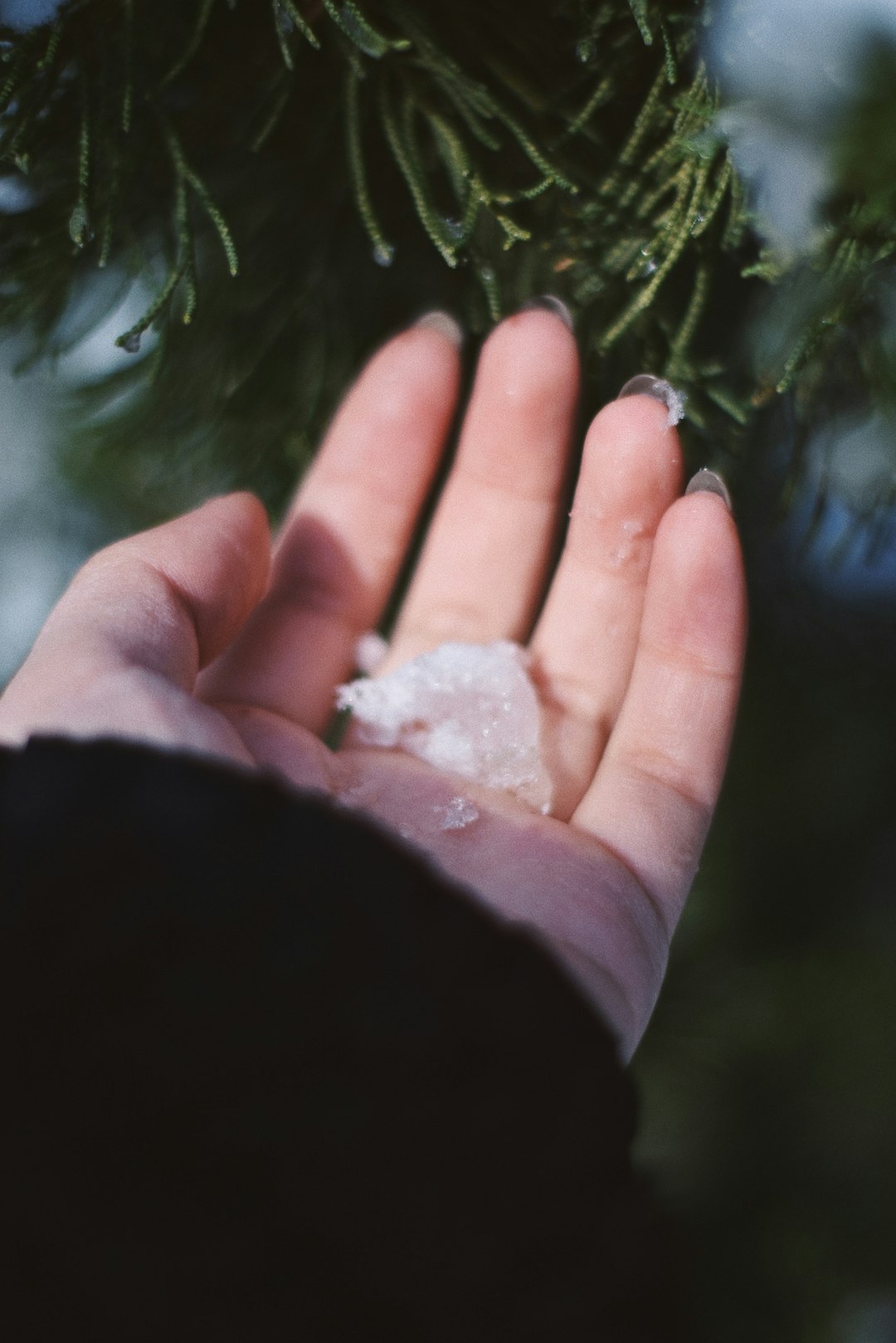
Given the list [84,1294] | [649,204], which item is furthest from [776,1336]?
[649,204]

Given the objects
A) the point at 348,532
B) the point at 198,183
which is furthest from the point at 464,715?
the point at 198,183

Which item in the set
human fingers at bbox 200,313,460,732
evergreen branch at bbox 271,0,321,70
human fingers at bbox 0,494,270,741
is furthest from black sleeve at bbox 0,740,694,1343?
evergreen branch at bbox 271,0,321,70

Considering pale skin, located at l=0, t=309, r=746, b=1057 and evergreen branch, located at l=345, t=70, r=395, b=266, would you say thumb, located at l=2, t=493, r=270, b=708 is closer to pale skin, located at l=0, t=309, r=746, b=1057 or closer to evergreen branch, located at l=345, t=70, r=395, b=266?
pale skin, located at l=0, t=309, r=746, b=1057

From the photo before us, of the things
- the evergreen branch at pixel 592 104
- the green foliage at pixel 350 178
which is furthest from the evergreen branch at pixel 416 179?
the evergreen branch at pixel 592 104

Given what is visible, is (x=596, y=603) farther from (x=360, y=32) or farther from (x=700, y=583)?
(x=360, y=32)

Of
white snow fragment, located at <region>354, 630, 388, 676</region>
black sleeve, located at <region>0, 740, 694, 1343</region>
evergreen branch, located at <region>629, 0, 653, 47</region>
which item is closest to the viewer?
black sleeve, located at <region>0, 740, 694, 1343</region>

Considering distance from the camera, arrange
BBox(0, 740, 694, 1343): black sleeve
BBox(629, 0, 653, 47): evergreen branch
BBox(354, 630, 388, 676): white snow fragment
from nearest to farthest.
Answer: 1. BBox(0, 740, 694, 1343): black sleeve
2. BBox(629, 0, 653, 47): evergreen branch
3. BBox(354, 630, 388, 676): white snow fragment
